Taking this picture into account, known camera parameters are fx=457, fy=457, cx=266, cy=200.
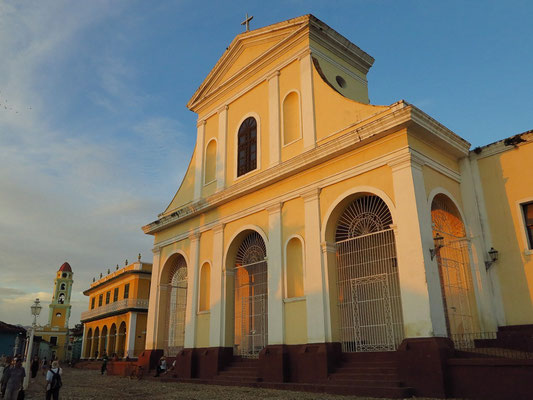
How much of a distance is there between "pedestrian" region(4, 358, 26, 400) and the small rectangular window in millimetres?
10681

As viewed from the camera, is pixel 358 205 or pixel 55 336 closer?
pixel 358 205

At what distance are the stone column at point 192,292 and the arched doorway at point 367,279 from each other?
577 centimetres

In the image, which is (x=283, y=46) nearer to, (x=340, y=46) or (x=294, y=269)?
(x=340, y=46)

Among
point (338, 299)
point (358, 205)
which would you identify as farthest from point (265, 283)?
point (358, 205)

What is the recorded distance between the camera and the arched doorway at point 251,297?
13602 millimetres

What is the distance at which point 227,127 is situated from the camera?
15.9 meters

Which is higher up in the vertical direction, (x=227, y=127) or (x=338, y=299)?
(x=227, y=127)

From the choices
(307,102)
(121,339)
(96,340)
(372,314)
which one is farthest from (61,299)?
(372,314)

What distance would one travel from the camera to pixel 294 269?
12.2 metres

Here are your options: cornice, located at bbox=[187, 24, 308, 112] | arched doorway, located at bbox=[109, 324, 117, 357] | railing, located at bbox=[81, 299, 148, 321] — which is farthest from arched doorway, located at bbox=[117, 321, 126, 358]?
cornice, located at bbox=[187, 24, 308, 112]

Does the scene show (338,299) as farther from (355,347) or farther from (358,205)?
(358,205)

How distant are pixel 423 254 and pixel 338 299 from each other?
2.70 metres

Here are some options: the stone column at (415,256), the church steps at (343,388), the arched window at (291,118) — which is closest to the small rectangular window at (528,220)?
the stone column at (415,256)

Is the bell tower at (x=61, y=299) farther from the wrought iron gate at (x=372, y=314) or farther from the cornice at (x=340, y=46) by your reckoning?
the wrought iron gate at (x=372, y=314)
